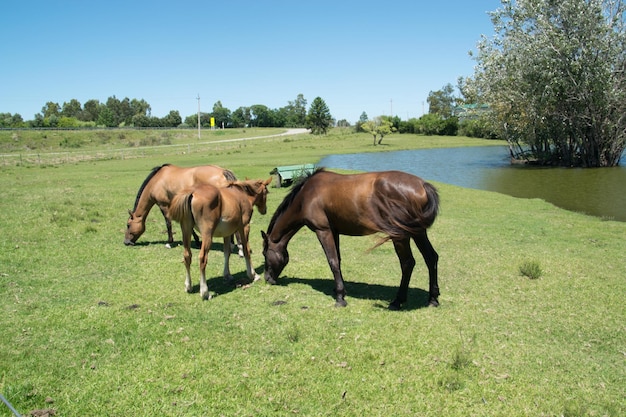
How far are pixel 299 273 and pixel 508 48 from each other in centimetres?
3114

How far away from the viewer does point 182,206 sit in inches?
297

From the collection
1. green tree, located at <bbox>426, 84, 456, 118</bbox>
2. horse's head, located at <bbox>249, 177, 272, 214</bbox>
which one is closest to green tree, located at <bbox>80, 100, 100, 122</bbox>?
green tree, located at <bbox>426, 84, 456, 118</bbox>

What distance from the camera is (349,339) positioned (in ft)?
20.3

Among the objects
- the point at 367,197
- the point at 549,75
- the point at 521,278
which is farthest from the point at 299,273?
the point at 549,75

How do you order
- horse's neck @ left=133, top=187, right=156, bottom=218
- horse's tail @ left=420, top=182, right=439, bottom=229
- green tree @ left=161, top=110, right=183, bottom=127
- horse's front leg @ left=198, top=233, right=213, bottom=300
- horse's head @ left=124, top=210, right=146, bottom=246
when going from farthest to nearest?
1. green tree @ left=161, top=110, right=183, bottom=127
2. horse's neck @ left=133, top=187, right=156, bottom=218
3. horse's head @ left=124, top=210, right=146, bottom=246
4. horse's front leg @ left=198, top=233, right=213, bottom=300
5. horse's tail @ left=420, top=182, right=439, bottom=229

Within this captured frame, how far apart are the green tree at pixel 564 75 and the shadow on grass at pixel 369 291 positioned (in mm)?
27186

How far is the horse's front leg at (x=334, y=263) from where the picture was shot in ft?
24.5

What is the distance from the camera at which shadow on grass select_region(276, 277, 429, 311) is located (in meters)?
7.65

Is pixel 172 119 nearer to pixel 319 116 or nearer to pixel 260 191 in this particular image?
pixel 319 116

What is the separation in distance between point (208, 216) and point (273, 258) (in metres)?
1.44

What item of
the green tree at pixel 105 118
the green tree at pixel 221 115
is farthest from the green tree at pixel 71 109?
the green tree at pixel 221 115

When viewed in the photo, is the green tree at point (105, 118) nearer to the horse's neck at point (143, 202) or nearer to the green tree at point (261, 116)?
the green tree at point (261, 116)

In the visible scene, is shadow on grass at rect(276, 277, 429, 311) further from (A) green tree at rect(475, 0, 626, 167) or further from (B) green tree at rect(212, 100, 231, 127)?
(B) green tree at rect(212, 100, 231, 127)

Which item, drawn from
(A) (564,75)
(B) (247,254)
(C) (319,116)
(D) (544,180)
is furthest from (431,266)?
(C) (319,116)
